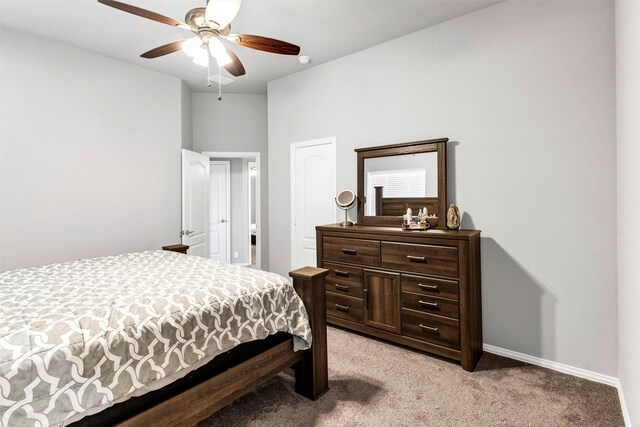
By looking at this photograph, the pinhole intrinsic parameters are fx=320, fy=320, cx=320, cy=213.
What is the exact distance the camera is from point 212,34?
6.77ft

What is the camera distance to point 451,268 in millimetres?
2424

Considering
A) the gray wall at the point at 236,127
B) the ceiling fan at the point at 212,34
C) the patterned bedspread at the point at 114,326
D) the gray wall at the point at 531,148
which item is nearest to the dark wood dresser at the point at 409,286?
the gray wall at the point at 531,148

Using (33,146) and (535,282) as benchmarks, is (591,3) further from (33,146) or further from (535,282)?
(33,146)

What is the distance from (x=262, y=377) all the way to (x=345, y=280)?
1.39 metres

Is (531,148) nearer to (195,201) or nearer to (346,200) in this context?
(346,200)

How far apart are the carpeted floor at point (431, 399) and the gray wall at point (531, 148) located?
34 centimetres

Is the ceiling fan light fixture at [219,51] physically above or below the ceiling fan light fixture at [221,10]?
below

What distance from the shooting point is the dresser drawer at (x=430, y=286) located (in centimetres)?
244

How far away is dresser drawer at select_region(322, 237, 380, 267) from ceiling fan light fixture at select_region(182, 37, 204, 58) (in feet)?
6.27

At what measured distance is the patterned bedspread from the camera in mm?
1073

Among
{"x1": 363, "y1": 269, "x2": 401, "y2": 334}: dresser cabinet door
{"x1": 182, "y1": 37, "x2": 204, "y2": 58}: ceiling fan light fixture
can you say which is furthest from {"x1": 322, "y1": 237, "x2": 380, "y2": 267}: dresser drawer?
{"x1": 182, "y1": 37, "x2": 204, "y2": 58}: ceiling fan light fixture

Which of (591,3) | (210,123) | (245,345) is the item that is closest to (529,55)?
(591,3)

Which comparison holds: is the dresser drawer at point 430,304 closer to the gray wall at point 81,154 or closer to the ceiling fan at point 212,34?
the ceiling fan at point 212,34

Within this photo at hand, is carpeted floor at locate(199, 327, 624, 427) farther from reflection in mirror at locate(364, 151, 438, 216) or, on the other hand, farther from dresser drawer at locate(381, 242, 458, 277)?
reflection in mirror at locate(364, 151, 438, 216)
